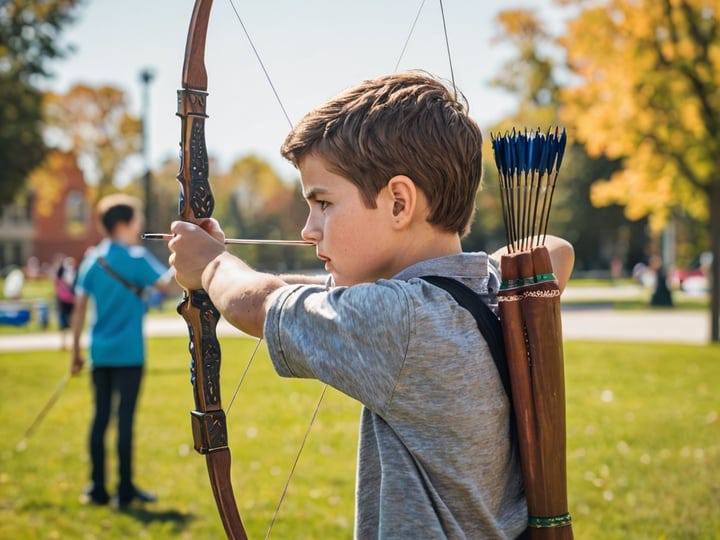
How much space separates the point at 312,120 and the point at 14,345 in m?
16.4

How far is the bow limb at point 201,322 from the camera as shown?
6.59 ft

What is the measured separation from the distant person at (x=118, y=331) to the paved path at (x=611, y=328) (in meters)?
10.8

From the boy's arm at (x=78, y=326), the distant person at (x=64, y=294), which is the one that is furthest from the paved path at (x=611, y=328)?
the boy's arm at (x=78, y=326)

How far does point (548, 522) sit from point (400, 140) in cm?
79

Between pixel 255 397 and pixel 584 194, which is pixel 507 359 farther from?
pixel 584 194

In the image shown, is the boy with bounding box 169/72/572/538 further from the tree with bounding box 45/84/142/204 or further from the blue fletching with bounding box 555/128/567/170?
the tree with bounding box 45/84/142/204

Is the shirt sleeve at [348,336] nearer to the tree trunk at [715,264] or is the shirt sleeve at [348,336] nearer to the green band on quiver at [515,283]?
the green band on quiver at [515,283]

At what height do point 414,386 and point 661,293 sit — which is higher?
point 414,386

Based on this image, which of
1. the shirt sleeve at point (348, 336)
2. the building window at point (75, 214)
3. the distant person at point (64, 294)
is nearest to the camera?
the shirt sleeve at point (348, 336)

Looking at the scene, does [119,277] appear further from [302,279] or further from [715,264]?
[715,264]

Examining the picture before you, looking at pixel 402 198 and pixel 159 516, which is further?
pixel 159 516

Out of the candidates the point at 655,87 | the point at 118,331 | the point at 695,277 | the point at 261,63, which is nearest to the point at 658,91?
the point at 655,87

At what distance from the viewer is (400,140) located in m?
1.68

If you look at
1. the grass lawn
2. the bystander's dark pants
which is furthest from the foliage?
the bystander's dark pants
